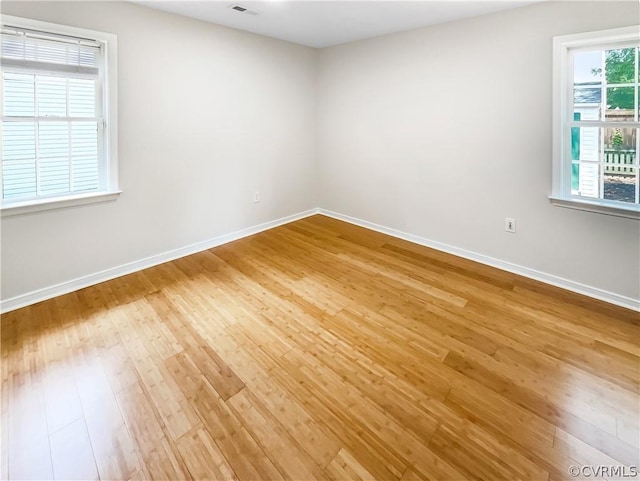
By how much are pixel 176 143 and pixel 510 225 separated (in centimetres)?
344

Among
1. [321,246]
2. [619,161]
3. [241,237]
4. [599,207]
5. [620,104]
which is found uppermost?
[620,104]

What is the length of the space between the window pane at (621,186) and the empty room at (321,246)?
0.01m

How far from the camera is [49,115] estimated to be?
2621mm

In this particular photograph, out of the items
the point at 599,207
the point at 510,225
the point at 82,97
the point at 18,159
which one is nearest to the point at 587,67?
the point at 599,207

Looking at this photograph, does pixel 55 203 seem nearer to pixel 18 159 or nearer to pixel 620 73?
pixel 18 159

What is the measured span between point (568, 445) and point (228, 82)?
4.09 metres

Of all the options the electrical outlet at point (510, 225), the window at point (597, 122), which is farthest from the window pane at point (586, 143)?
the electrical outlet at point (510, 225)

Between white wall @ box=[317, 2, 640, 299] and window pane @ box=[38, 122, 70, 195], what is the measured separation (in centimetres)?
313

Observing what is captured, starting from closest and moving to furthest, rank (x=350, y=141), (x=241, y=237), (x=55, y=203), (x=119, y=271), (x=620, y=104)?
(x=620, y=104) → (x=55, y=203) → (x=119, y=271) → (x=241, y=237) → (x=350, y=141)

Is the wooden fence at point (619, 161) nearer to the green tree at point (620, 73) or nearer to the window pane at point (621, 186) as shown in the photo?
the window pane at point (621, 186)

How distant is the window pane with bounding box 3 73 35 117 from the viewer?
242 centimetres

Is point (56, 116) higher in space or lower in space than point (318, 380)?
higher

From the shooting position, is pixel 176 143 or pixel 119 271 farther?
pixel 176 143

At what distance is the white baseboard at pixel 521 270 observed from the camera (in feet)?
8.83
